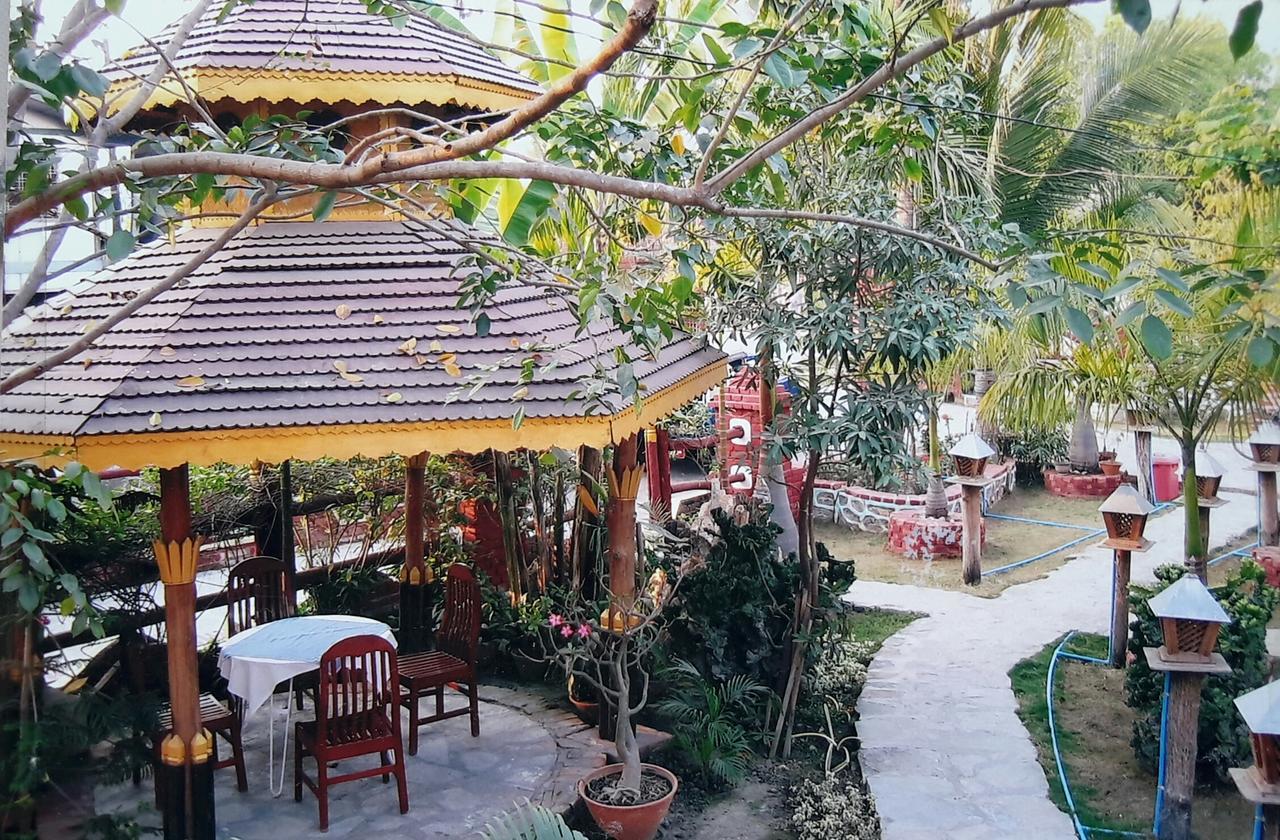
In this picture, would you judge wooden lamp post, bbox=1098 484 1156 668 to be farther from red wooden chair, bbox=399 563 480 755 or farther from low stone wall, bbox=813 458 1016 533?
red wooden chair, bbox=399 563 480 755

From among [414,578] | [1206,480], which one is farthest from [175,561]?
[1206,480]

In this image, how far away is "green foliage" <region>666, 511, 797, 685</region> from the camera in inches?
288

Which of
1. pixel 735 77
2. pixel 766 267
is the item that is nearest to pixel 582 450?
pixel 766 267

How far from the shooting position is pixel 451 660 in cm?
680

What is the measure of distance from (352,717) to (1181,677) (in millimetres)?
4766

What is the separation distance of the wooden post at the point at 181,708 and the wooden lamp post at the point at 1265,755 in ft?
16.6

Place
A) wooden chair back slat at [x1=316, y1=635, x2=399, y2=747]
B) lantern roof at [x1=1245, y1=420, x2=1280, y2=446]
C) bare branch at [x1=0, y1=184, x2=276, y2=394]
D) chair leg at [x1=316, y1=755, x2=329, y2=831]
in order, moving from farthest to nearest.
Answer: lantern roof at [x1=1245, y1=420, x2=1280, y2=446] < chair leg at [x1=316, y1=755, x2=329, y2=831] < wooden chair back slat at [x1=316, y1=635, x2=399, y2=747] < bare branch at [x1=0, y1=184, x2=276, y2=394]

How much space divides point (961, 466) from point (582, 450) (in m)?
4.79

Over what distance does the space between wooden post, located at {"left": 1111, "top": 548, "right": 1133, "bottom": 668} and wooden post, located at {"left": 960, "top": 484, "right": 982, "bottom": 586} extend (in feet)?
7.96

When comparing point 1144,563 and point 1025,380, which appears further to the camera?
point 1144,563

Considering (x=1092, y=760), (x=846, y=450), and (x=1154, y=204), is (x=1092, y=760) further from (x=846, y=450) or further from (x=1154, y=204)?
(x=1154, y=204)

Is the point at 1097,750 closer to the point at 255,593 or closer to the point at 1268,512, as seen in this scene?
the point at 255,593

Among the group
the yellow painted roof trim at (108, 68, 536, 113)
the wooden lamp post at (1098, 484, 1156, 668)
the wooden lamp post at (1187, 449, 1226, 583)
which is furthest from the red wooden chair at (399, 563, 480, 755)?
the wooden lamp post at (1187, 449, 1226, 583)

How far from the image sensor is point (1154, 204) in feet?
29.1
